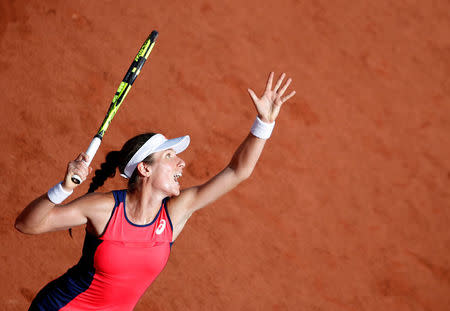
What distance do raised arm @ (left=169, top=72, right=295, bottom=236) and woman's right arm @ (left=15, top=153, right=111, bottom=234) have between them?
19.0 inches

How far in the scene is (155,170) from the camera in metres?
3.14

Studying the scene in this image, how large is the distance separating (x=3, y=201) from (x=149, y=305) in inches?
78.1

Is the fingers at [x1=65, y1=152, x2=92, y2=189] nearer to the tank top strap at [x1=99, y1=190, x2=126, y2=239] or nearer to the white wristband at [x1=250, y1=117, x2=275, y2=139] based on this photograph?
the tank top strap at [x1=99, y1=190, x2=126, y2=239]

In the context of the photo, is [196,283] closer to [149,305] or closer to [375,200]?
[149,305]

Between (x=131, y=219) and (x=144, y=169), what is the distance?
13.2 inches

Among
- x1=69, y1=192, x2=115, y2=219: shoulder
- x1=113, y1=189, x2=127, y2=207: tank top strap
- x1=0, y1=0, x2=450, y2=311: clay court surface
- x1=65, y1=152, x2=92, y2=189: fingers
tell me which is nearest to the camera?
x1=65, y1=152, x2=92, y2=189: fingers

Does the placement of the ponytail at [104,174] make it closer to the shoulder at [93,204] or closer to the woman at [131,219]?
the woman at [131,219]

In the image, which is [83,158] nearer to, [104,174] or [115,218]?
[115,218]

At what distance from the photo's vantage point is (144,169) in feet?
10.4

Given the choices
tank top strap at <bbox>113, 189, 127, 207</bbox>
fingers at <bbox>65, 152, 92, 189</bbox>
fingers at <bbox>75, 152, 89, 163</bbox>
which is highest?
fingers at <bbox>75, 152, 89, 163</bbox>

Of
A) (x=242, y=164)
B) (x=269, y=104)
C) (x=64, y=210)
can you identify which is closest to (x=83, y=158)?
(x=64, y=210)

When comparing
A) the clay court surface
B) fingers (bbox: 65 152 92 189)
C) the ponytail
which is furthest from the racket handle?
the clay court surface

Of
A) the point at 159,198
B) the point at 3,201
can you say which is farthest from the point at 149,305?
the point at 159,198

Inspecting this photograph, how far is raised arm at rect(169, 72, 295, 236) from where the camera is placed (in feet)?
10.2
